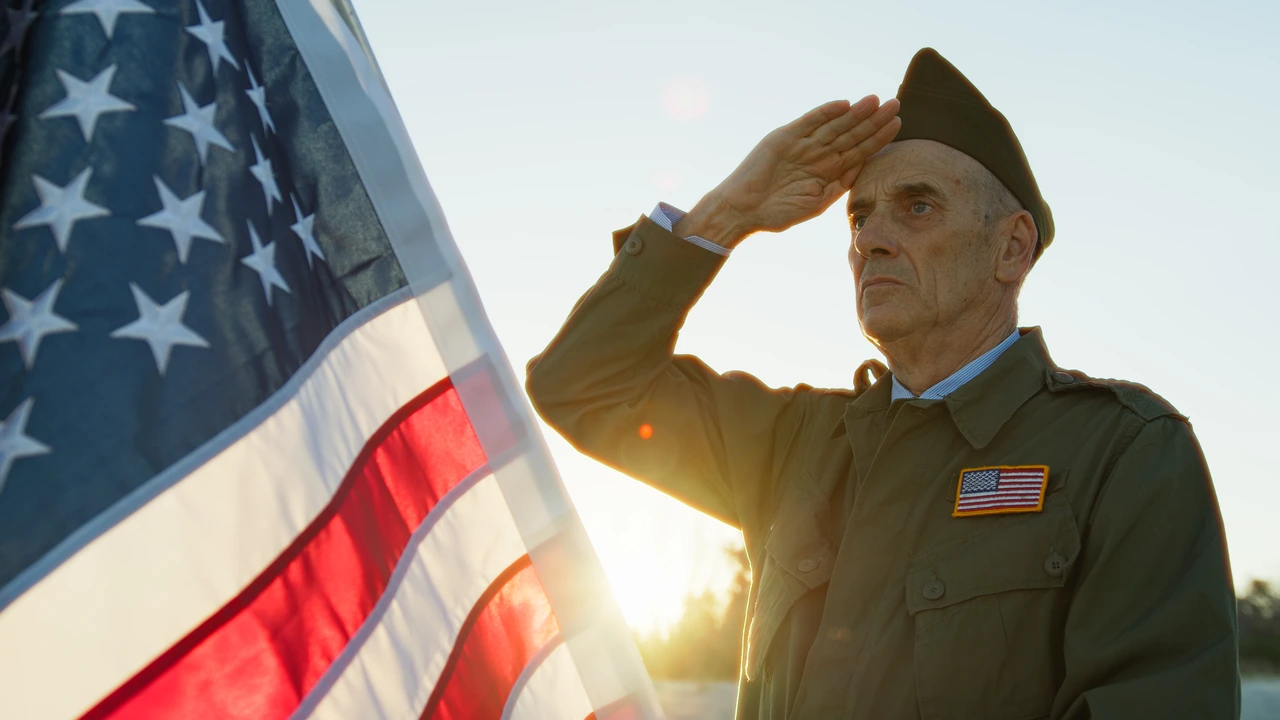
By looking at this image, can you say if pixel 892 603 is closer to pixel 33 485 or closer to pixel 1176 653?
pixel 1176 653

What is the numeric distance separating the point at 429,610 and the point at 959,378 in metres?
1.62

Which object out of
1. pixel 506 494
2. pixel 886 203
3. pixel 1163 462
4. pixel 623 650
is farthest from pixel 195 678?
pixel 886 203

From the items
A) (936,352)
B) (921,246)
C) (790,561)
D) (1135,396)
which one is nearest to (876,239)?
(921,246)

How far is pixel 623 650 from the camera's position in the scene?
215 centimetres

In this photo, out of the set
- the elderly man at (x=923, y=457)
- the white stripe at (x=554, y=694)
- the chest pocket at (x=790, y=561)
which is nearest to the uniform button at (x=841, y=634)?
the elderly man at (x=923, y=457)

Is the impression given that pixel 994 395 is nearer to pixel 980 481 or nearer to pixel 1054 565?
pixel 980 481

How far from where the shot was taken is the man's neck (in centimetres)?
296

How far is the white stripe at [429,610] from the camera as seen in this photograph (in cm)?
171

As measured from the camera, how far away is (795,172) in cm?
324

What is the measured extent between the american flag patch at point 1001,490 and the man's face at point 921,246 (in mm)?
588

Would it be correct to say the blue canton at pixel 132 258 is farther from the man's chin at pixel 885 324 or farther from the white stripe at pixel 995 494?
the man's chin at pixel 885 324

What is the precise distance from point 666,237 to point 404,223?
3.77ft

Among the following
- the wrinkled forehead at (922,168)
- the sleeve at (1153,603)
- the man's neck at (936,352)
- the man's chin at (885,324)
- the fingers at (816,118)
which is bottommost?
the sleeve at (1153,603)

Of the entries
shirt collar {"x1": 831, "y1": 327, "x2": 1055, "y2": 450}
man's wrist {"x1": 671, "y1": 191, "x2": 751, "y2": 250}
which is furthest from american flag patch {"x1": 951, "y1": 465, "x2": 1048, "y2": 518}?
man's wrist {"x1": 671, "y1": 191, "x2": 751, "y2": 250}
